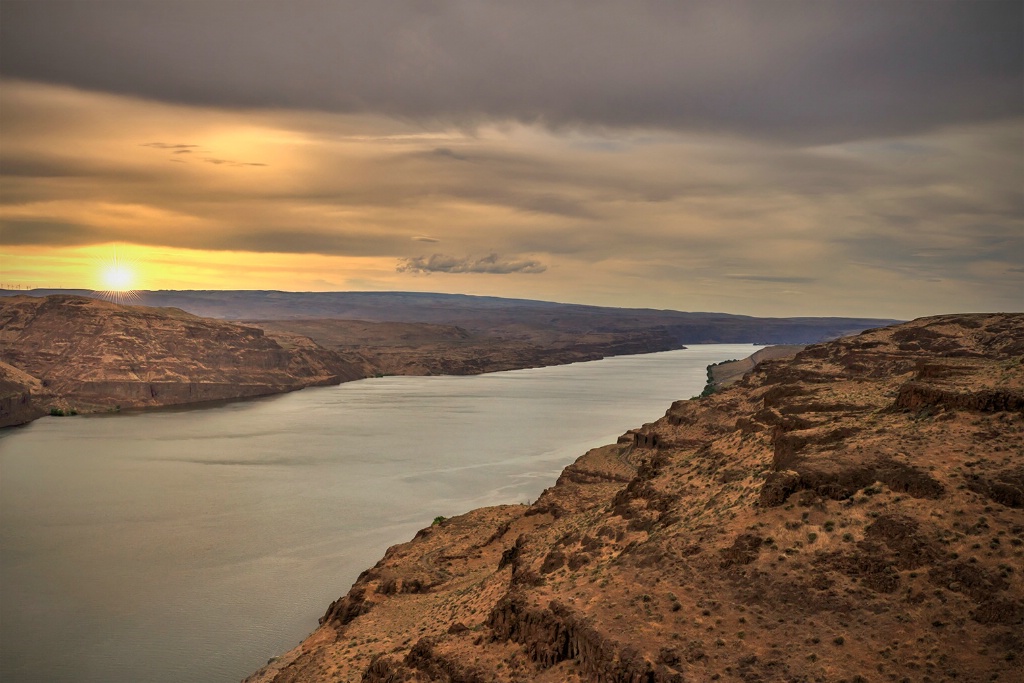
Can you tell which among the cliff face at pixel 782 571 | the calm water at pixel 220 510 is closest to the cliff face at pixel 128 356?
the calm water at pixel 220 510

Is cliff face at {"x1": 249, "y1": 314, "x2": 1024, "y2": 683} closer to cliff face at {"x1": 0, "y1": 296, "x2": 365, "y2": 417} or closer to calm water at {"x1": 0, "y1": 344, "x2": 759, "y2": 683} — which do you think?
calm water at {"x1": 0, "y1": 344, "x2": 759, "y2": 683}

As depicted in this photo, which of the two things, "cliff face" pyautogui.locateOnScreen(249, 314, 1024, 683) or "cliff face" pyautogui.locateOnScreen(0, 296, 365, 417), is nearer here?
"cliff face" pyautogui.locateOnScreen(249, 314, 1024, 683)

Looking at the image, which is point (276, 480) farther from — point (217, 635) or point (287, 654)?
point (287, 654)

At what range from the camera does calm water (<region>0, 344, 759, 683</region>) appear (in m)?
32.6

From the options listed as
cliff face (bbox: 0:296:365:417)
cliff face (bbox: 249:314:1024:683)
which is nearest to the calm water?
cliff face (bbox: 249:314:1024:683)

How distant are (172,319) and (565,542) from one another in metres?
128

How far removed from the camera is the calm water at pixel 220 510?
32.6m

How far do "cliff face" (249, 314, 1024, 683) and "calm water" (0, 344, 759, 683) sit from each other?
301 inches

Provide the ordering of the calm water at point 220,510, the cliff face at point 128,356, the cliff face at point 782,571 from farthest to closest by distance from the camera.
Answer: the cliff face at point 128,356, the calm water at point 220,510, the cliff face at point 782,571

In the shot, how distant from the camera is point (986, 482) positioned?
18781 mm

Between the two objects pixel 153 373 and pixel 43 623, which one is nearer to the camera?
pixel 43 623

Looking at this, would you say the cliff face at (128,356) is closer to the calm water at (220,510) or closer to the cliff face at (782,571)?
the calm water at (220,510)

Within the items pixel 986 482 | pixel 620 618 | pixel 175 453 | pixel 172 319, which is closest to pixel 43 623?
pixel 620 618

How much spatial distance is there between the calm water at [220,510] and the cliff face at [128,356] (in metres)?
11.4
